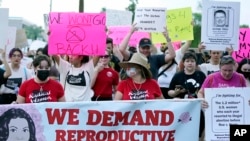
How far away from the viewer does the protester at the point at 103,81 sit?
10297 mm

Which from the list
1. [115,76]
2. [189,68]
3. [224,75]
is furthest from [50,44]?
[224,75]

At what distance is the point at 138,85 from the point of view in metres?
8.62

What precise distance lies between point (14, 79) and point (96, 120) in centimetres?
380

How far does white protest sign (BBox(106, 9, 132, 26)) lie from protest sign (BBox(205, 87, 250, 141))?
23.8ft

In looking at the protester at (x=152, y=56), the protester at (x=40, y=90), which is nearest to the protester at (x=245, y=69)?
the protester at (x=152, y=56)

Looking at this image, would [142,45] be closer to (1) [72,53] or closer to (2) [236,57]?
(1) [72,53]

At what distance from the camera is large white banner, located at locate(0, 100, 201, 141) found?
7.64 m

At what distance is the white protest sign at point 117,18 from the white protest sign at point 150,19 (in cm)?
324

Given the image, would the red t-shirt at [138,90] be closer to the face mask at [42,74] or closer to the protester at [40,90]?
the protester at [40,90]

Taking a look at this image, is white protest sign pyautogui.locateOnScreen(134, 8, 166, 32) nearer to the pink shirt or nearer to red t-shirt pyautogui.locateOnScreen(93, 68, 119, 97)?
red t-shirt pyautogui.locateOnScreen(93, 68, 119, 97)

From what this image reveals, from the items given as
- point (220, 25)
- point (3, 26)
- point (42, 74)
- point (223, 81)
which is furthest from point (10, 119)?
point (220, 25)

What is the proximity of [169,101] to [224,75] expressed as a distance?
1497 mm

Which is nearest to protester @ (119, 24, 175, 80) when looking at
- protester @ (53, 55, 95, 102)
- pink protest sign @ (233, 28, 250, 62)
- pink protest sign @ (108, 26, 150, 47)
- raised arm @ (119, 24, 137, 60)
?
raised arm @ (119, 24, 137, 60)

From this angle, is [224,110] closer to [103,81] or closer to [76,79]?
[76,79]
